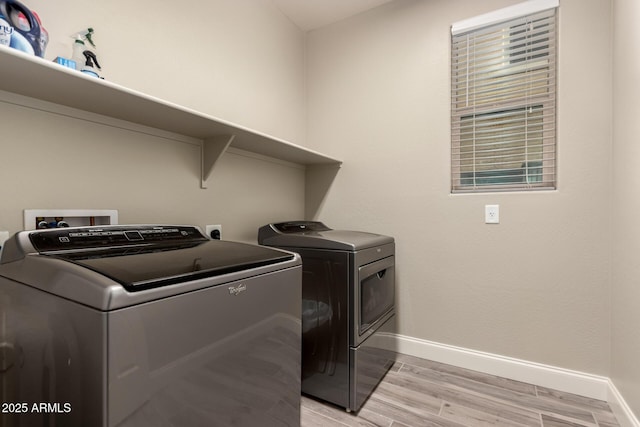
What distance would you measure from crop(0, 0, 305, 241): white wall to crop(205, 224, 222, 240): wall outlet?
4cm

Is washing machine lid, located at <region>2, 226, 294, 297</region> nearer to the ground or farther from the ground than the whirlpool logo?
farther from the ground

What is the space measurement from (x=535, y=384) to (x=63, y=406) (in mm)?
2276

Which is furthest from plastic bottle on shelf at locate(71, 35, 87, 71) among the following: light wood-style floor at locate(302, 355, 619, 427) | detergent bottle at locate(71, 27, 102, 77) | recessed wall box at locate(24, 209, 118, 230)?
light wood-style floor at locate(302, 355, 619, 427)

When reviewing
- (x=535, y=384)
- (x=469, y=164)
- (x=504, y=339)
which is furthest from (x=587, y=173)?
(x=535, y=384)

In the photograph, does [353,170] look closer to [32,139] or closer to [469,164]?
[469,164]

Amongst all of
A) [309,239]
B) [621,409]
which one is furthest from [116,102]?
[621,409]

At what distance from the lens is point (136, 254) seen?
3.14 feet

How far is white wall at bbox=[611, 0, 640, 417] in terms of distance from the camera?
133 cm

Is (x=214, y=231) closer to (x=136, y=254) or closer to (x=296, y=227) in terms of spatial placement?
(x=296, y=227)

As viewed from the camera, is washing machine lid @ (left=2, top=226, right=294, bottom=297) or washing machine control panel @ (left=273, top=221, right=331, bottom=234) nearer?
washing machine lid @ (left=2, top=226, right=294, bottom=297)

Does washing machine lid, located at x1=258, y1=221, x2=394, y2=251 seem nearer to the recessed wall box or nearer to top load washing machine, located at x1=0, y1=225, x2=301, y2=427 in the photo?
top load washing machine, located at x1=0, y1=225, x2=301, y2=427

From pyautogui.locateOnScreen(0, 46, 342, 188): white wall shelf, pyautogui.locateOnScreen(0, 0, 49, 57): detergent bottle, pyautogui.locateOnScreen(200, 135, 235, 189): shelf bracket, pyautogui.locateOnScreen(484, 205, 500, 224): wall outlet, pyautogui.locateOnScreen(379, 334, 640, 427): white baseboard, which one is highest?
pyautogui.locateOnScreen(0, 0, 49, 57): detergent bottle

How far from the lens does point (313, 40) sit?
267 centimetres

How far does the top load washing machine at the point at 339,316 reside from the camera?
158cm
